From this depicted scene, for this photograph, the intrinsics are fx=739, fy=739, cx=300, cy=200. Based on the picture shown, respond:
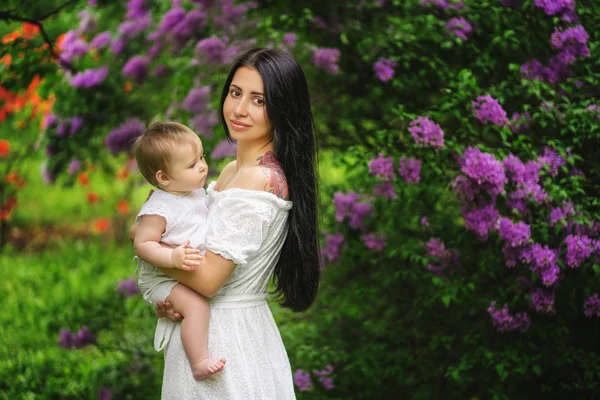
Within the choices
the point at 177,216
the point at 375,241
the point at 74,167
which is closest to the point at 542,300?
the point at 375,241

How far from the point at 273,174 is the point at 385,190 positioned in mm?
1152

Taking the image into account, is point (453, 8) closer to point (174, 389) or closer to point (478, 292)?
point (478, 292)

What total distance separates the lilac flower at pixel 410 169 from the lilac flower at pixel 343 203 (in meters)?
0.67

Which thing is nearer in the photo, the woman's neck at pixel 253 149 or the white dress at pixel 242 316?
the white dress at pixel 242 316

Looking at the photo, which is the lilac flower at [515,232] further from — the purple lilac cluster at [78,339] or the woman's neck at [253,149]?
the purple lilac cluster at [78,339]

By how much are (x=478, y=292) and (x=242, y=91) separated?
1.67 m

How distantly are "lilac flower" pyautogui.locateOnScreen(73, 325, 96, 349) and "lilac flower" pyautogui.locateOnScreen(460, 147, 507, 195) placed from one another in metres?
2.61

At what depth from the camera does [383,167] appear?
3104mm

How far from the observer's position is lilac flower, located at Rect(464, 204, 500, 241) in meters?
2.88

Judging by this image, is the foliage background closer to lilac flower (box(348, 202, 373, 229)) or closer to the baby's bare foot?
lilac flower (box(348, 202, 373, 229))

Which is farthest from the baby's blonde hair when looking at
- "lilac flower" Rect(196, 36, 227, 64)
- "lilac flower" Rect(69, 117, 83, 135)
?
"lilac flower" Rect(69, 117, 83, 135)

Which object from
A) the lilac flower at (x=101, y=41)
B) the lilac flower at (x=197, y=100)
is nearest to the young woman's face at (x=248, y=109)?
the lilac flower at (x=197, y=100)

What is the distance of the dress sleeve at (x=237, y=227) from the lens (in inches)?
81.7

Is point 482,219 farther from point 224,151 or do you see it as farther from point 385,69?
point 224,151
